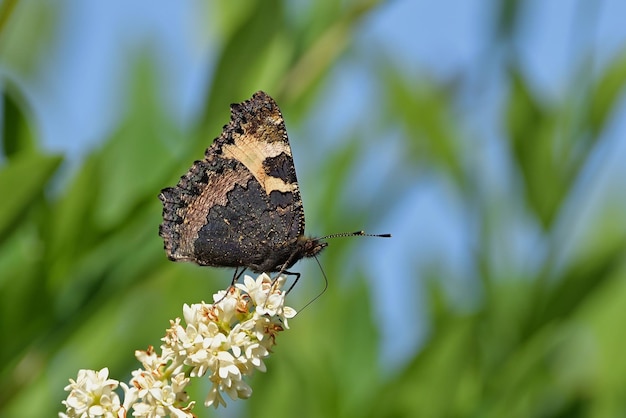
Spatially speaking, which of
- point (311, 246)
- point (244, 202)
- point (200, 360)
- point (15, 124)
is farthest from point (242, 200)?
point (200, 360)

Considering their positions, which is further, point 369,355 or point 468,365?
A: point 369,355

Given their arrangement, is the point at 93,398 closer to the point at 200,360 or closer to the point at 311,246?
the point at 200,360

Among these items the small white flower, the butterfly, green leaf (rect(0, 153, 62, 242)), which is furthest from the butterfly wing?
the small white flower

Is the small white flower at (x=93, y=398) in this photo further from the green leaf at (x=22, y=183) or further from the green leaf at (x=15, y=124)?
the green leaf at (x=15, y=124)

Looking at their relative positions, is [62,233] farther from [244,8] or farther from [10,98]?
[244,8]

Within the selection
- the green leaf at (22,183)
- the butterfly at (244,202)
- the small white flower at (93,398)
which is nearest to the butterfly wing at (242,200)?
the butterfly at (244,202)

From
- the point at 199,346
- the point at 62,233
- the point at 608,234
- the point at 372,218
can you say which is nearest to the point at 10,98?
the point at 62,233
